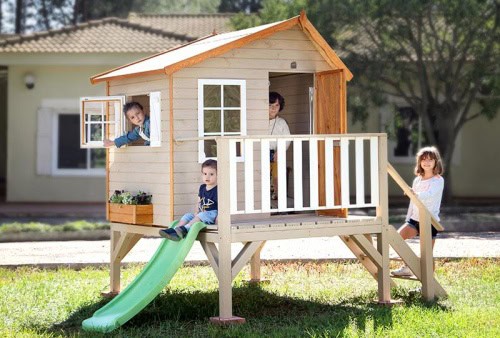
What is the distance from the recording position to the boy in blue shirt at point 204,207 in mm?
9045

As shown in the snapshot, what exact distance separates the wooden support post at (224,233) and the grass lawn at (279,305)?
0.59 feet

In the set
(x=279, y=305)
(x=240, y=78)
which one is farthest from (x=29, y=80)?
(x=279, y=305)

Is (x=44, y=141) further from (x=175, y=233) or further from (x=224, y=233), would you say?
(x=224, y=233)

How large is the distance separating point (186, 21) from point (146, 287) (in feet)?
72.0

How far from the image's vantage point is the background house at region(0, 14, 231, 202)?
22.8 metres

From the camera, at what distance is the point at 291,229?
30.8 ft

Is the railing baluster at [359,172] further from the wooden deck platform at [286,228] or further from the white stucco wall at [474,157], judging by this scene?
the white stucco wall at [474,157]

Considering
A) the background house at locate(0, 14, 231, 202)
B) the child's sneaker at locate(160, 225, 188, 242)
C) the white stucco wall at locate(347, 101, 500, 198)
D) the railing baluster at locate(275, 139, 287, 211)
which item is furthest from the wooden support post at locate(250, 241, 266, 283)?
the white stucco wall at locate(347, 101, 500, 198)

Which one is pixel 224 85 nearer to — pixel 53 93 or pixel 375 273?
pixel 375 273

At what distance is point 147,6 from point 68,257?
28261 millimetres

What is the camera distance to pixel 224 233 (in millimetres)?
8820

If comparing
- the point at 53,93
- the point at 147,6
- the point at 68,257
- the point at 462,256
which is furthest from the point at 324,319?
the point at 147,6

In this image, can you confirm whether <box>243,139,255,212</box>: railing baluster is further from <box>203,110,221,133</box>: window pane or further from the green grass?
the green grass

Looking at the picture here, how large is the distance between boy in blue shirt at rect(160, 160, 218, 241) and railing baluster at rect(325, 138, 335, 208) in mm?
1071
